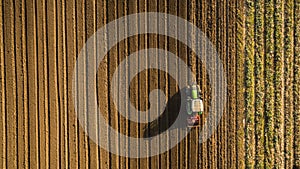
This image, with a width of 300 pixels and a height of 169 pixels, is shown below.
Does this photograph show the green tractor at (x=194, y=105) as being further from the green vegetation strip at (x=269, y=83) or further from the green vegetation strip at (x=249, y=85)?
the green vegetation strip at (x=269, y=83)

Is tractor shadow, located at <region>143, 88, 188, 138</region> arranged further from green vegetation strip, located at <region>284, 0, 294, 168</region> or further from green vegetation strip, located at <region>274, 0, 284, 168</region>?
green vegetation strip, located at <region>284, 0, 294, 168</region>

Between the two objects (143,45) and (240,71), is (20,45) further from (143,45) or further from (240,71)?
(240,71)

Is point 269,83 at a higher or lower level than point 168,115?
higher

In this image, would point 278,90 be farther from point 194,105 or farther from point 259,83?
point 194,105

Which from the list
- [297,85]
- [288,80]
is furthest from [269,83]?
[297,85]

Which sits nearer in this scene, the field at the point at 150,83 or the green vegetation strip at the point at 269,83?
the field at the point at 150,83

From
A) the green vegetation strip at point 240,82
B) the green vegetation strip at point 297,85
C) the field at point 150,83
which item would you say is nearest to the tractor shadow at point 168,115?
the field at point 150,83

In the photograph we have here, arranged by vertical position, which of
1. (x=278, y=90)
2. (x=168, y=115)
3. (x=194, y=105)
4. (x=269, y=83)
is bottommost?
(x=168, y=115)
